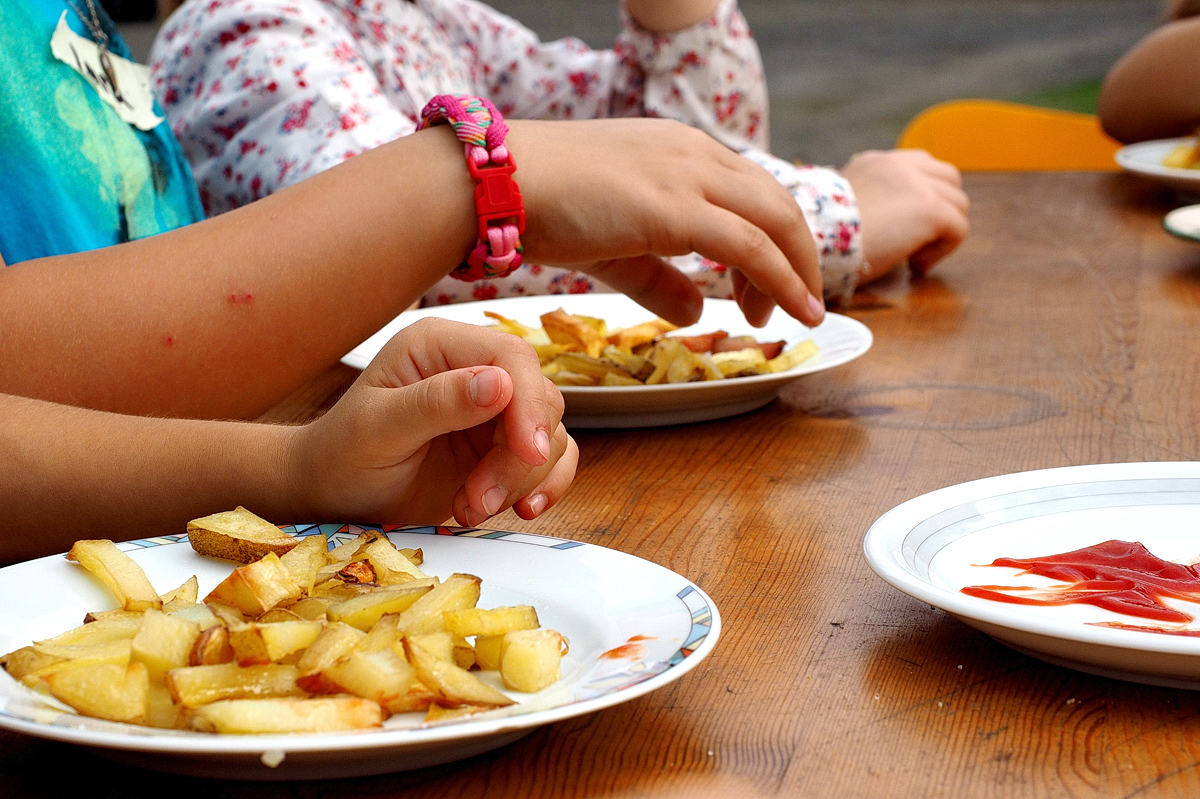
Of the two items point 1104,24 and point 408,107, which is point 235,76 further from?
point 1104,24

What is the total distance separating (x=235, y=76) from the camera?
1.50 metres

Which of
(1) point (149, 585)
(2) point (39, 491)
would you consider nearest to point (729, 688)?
(1) point (149, 585)

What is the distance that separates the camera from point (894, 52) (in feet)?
29.6

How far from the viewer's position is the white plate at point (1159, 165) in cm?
190

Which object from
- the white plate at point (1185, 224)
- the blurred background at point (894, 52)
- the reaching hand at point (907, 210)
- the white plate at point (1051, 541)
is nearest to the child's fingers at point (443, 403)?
the white plate at point (1051, 541)

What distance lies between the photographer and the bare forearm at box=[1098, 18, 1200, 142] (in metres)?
2.31

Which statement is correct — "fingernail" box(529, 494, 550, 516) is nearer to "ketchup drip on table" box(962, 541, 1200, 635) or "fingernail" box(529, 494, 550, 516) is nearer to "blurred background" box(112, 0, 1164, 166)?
"ketchup drip on table" box(962, 541, 1200, 635)

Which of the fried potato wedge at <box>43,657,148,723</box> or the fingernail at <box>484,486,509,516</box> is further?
the fingernail at <box>484,486,509,516</box>

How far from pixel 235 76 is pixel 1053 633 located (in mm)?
1273

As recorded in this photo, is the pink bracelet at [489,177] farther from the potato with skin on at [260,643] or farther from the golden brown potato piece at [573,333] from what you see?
the potato with skin on at [260,643]

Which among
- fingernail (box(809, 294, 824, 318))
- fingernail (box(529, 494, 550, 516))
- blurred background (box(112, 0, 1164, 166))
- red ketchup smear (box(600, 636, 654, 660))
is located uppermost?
red ketchup smear (box(600, 636, 654, 660))

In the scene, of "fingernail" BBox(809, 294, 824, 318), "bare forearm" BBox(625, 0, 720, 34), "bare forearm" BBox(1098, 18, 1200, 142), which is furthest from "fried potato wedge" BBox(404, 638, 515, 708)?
"bare forearm" BBox(1098, 18, 1200, 142)

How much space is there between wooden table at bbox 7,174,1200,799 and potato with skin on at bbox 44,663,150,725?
41 mm

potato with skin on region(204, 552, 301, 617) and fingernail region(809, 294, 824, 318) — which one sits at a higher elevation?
potato with skin on region(204, 552, 301, 617)
